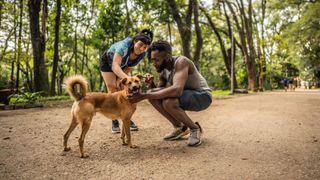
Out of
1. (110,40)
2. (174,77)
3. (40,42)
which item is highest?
(110,40)

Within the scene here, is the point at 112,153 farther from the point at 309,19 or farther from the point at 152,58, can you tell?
the point at 309,19

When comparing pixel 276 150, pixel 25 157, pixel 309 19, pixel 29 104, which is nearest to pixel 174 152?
pixel 276 150

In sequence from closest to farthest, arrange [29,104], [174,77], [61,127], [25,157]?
[25,157], [174,77], [61,127], [29,104]

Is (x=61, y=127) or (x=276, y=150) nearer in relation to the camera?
(x=276, y=150)

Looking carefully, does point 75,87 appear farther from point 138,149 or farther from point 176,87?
point 176,87

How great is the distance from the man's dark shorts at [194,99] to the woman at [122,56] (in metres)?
1.01

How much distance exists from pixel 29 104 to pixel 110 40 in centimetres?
1912

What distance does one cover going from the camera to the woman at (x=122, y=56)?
219 inches

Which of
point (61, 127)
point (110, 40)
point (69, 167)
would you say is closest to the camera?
point (69, 167)

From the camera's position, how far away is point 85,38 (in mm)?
33531

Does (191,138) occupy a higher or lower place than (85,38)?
lower

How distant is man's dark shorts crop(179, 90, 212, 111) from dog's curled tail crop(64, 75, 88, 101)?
1.49 meters

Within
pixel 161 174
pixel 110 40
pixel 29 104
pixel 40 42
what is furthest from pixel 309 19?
pixel 161 174

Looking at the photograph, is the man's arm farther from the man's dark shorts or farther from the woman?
the woman
